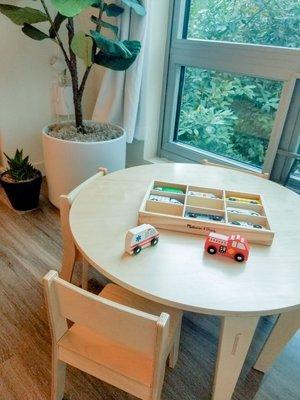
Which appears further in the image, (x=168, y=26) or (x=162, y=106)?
(x=162, y=106)

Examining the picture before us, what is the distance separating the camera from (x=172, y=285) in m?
0.81

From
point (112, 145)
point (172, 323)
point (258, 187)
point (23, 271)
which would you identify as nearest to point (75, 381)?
point (172, 323)

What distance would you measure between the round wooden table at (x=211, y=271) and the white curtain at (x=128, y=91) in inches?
43.9

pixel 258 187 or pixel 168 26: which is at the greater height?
pixel 168 26

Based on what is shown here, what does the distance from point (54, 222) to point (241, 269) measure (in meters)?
1.59

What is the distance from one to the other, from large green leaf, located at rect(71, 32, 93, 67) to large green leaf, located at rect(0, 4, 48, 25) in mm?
282

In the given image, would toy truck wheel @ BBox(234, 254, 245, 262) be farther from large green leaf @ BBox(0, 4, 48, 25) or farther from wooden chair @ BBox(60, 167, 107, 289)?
large green leaf @ BBox(0, 4, 48, 25)

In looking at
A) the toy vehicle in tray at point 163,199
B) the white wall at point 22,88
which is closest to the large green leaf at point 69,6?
the white wall at point 22,88

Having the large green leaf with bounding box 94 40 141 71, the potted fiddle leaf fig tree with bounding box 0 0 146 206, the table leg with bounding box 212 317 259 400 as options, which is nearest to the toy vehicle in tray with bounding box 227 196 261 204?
the table leg with bounding box 212 317 259 400

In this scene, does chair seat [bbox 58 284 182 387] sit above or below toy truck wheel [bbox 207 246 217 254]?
below

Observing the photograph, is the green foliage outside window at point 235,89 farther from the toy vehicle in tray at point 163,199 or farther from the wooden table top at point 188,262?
the toy vehicle in tray at point 163,199

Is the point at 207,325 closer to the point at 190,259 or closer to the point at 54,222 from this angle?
the point at 190,259

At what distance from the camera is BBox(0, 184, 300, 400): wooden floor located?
1159 millimetres

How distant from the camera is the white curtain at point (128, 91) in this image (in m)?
2.03
